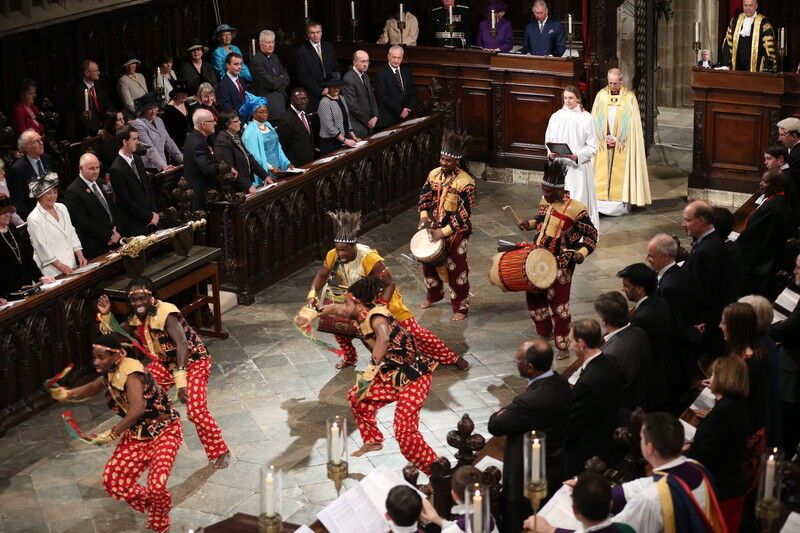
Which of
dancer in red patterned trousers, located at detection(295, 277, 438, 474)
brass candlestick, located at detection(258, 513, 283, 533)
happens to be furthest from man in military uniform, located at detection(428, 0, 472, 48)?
brass candlestick, located at detection(258, 513, 283, 533)

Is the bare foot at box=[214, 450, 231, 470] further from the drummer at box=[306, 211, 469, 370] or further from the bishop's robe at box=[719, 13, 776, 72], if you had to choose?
the bishop's robe at box=[719, 13, 776, 72]

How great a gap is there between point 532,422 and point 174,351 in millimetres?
3049

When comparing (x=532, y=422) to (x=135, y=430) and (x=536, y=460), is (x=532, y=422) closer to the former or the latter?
(x=536, y=460)

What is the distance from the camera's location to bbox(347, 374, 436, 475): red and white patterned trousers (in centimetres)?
856

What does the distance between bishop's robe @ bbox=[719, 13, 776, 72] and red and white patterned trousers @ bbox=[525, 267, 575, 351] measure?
5.33m

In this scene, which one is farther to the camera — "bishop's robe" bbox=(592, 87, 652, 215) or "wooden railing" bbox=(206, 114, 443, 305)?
"bishop's robe" bbox=(592, 87, 652, 215)

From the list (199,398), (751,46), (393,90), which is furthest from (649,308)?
(393,90)

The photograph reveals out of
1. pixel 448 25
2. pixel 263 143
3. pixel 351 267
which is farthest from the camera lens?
pixel 448 25

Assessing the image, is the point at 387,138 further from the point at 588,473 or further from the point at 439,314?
the point at 588,473

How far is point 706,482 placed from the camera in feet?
19.9

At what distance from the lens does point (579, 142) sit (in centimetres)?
1364

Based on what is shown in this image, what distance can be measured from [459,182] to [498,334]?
144 cm

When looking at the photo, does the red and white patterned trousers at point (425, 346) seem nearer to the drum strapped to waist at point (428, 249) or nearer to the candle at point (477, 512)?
the drum strapped to waist at point (428, 249)

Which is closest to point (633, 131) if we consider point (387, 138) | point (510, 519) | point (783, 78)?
point (783, 78)
